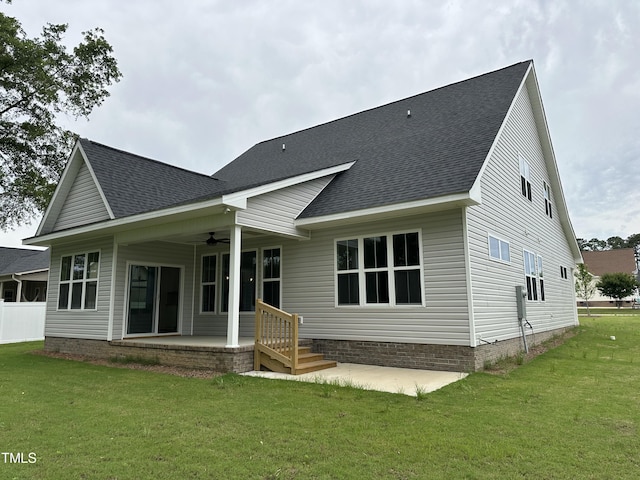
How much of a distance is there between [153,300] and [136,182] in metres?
3.31

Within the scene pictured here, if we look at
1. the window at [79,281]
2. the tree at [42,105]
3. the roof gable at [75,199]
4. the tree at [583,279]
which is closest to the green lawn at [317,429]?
the window at [79,281]

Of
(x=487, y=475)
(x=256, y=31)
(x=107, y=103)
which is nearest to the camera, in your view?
(x=487, y=475)

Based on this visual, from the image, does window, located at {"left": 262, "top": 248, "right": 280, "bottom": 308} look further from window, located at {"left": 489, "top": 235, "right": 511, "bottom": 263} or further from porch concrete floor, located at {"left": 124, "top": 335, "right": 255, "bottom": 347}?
window, located at {"left": 489, "top": 235, "right": 511, "bottom": 263}

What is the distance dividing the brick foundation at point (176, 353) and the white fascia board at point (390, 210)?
2946 mm

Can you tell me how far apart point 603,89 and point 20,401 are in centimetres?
2023

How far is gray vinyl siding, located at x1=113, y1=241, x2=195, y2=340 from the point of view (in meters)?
10.5

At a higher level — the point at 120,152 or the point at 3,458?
the point at 120,152

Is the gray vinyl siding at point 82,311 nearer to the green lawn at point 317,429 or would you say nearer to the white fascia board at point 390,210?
the green lawn at point 317,429

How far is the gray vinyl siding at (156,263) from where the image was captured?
1047cm

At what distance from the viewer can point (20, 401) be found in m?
5.84

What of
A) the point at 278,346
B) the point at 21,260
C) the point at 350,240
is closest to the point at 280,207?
the point at 350,240

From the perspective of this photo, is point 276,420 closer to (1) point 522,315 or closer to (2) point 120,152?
(1) point 522,315

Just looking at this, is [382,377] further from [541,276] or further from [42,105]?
[42,105]

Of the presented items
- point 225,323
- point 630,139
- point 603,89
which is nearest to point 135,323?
point 225,323
